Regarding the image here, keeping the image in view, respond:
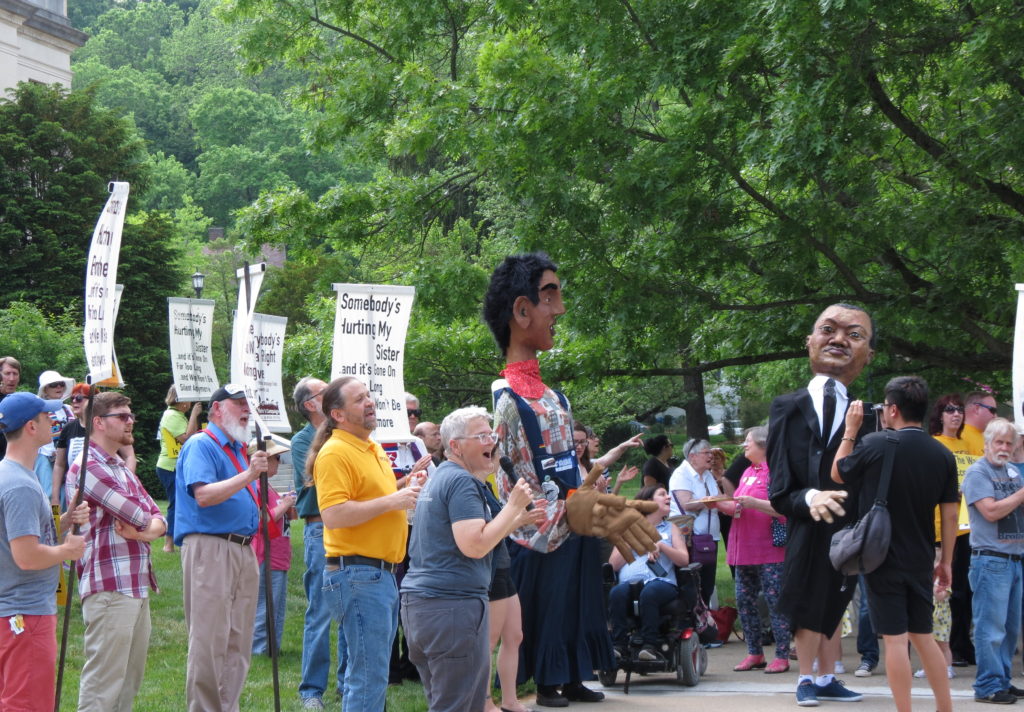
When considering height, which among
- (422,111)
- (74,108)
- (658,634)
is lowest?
(658,634)

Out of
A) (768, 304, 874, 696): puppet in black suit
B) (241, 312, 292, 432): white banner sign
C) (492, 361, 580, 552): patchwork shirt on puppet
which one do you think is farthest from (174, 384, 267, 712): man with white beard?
(768, 304, 874, 696): puppet in black suit

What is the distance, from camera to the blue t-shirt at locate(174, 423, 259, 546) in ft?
22.9

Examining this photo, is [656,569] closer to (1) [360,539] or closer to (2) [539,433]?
(2) [539,433]

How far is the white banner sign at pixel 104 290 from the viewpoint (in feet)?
21.0

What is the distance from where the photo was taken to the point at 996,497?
27.7ft

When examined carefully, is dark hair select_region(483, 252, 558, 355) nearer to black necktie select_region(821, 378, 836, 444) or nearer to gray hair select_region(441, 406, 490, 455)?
gray hair select_region(441, 406, 490, 455)

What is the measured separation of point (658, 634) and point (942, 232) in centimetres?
450

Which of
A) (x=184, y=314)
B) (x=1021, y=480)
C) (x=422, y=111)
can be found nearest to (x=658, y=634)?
(x=1021, y=480)

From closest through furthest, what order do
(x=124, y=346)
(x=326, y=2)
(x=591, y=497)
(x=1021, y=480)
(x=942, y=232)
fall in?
1. (x=591, y=497)
2. (x=1021, y=480)
3. (x=942, y=232)
4. (x=326, y=2)
5. (x=124, y=346)

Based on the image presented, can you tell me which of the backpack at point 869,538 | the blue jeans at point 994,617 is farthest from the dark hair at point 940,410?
the backpack at point 869,538

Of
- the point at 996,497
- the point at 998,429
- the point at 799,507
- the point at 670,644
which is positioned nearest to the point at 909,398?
the point at 799,507

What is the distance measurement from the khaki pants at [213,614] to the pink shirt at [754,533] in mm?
4606

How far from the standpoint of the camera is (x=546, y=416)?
23.0 ft

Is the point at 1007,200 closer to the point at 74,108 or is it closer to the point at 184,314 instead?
the point at 184,314
